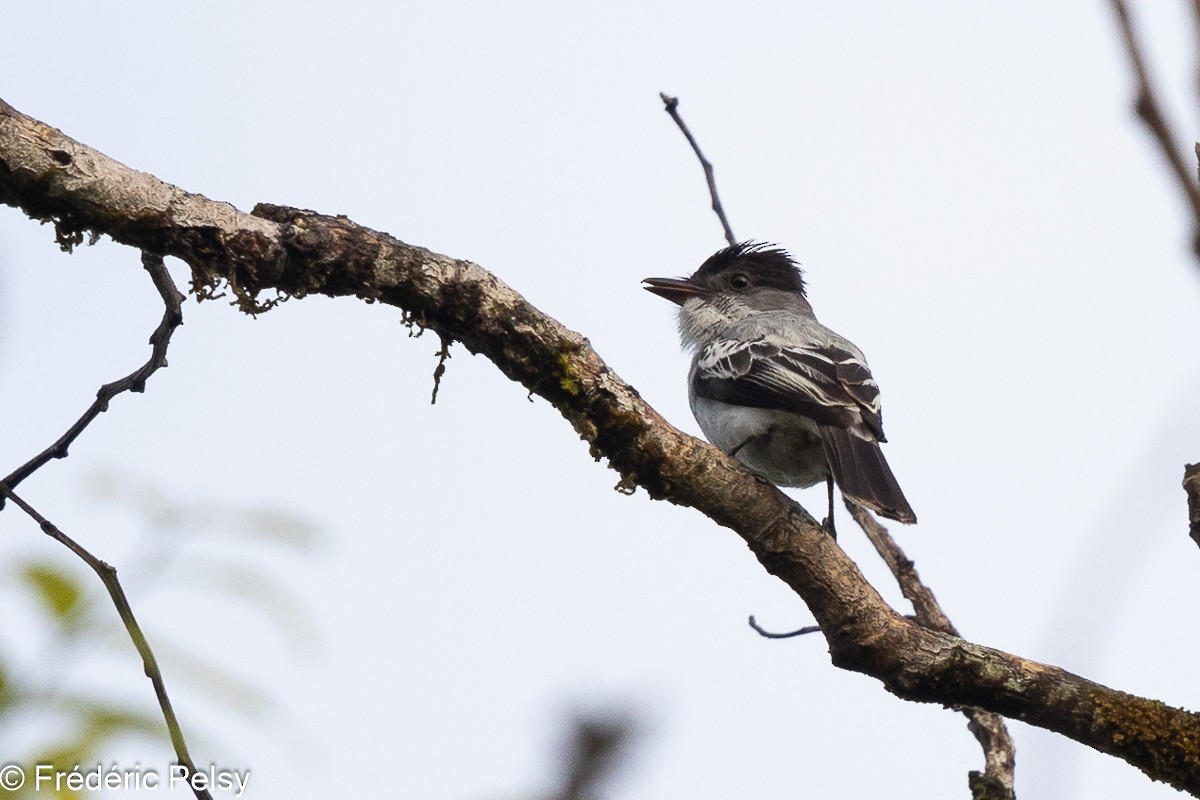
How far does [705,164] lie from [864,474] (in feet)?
5.06

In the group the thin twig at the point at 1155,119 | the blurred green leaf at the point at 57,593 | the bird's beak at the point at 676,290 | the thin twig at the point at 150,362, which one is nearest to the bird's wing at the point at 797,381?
the bird's beak at the point at 676,290

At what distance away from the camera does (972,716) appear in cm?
498

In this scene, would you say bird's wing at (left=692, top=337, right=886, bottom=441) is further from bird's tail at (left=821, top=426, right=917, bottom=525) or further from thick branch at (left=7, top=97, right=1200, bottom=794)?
thick branch at (left=7, top=97, right=1200, bottom=794)

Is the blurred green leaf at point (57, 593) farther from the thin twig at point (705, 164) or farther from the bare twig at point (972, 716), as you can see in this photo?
the thin twig at point (705, 164)

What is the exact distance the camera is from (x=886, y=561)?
18.8 feet

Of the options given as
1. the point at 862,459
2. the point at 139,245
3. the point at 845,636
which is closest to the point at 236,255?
the point at 139,245

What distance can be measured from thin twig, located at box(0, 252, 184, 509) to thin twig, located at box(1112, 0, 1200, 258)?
116 inches

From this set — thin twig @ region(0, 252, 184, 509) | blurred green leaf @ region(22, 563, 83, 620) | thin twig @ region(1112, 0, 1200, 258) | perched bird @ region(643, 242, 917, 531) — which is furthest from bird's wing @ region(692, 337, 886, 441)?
thin twig @ region(1112, 0, 1200, 258)

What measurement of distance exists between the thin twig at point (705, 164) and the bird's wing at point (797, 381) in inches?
23.7

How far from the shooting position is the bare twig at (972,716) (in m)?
4.61

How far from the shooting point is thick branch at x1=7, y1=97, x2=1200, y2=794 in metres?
3.66

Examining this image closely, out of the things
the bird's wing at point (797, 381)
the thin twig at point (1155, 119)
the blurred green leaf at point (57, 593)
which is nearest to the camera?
the thin twig at point (1155, 119)

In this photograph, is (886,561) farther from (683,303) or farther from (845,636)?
(683,303)

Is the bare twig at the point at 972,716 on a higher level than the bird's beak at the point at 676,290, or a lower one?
lower
